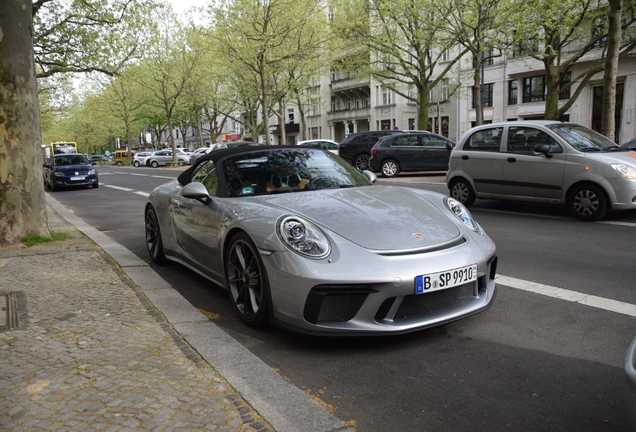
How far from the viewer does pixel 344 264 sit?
3299 millimetres

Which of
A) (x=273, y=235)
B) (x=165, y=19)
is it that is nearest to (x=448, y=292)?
(x=273, y=235)

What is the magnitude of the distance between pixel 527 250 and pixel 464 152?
406 centimetres

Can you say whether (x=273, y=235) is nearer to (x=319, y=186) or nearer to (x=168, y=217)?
(x=319, y=186)

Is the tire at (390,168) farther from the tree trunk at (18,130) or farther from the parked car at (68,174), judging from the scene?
the tree trunk at (18,130)

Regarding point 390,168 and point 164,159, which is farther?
point 164,159

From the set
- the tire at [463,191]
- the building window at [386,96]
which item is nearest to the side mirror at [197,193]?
the tire at [463,191]

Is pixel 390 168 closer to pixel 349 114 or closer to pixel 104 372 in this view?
pixel 104 372

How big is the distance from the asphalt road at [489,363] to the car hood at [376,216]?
70cm

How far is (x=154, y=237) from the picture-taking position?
6.35 m

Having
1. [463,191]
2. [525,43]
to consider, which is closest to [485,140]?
[463,191]

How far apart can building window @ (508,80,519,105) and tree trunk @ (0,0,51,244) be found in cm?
3960

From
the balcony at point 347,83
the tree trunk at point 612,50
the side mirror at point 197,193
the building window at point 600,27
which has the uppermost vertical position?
the balcony at point 347,83

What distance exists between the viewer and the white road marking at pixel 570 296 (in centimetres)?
408

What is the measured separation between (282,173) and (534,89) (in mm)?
39779
